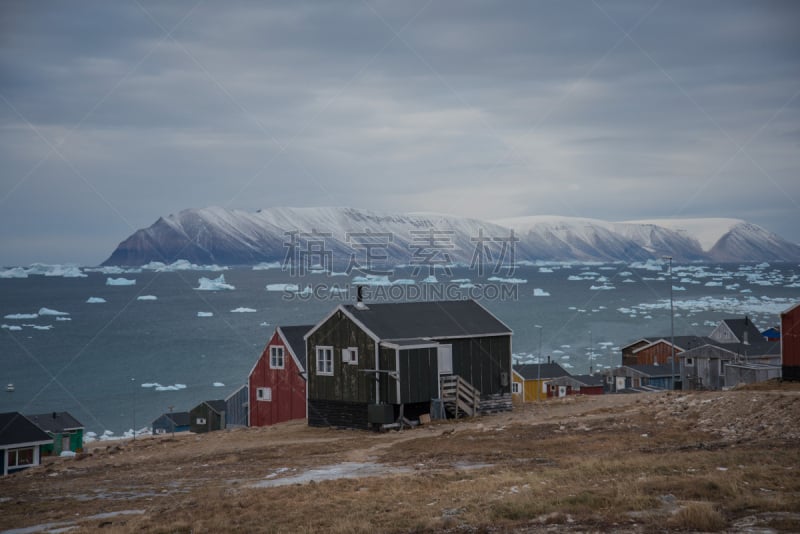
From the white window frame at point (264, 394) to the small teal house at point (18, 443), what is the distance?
12.2 metres

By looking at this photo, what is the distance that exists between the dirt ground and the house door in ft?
7.91

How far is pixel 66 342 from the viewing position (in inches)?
6216

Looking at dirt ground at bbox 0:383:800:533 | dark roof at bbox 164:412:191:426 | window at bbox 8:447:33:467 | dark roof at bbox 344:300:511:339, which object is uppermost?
dark roof at bbox 344:300:511:339

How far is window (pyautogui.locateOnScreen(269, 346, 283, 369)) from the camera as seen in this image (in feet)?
153

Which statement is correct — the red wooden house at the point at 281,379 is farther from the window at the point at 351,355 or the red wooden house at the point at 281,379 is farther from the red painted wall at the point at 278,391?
the window at the point at 351,355

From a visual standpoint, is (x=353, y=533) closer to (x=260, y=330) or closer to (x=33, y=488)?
(x=33, y=488)

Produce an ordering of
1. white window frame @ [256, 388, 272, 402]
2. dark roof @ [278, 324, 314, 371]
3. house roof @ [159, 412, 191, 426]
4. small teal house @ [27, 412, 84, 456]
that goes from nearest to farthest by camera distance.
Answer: dark roof @ [278, 324, 314, 371] → white window frame @ [256, 388, 272, 402] → small teal house @ [27, 412, 84, 456] → house roof @ [159, 412, 191, 426]

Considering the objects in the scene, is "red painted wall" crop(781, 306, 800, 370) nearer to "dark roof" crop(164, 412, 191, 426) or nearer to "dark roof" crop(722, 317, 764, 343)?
"dark roof" crop(722, 317, 764, 343)

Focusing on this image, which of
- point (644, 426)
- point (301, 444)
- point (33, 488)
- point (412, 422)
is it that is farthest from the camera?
point (412, 422)

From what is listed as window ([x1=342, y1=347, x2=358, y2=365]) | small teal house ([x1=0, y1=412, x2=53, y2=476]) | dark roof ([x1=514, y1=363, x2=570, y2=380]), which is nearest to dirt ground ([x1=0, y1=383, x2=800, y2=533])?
window ([x1=342, y1=347, x2=358, y2=365])

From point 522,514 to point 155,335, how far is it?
536 feet

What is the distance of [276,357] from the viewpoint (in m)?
47.0

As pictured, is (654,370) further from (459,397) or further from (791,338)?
(459,397)

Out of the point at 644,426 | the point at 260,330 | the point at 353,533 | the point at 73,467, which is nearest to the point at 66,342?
the point at 260,330
